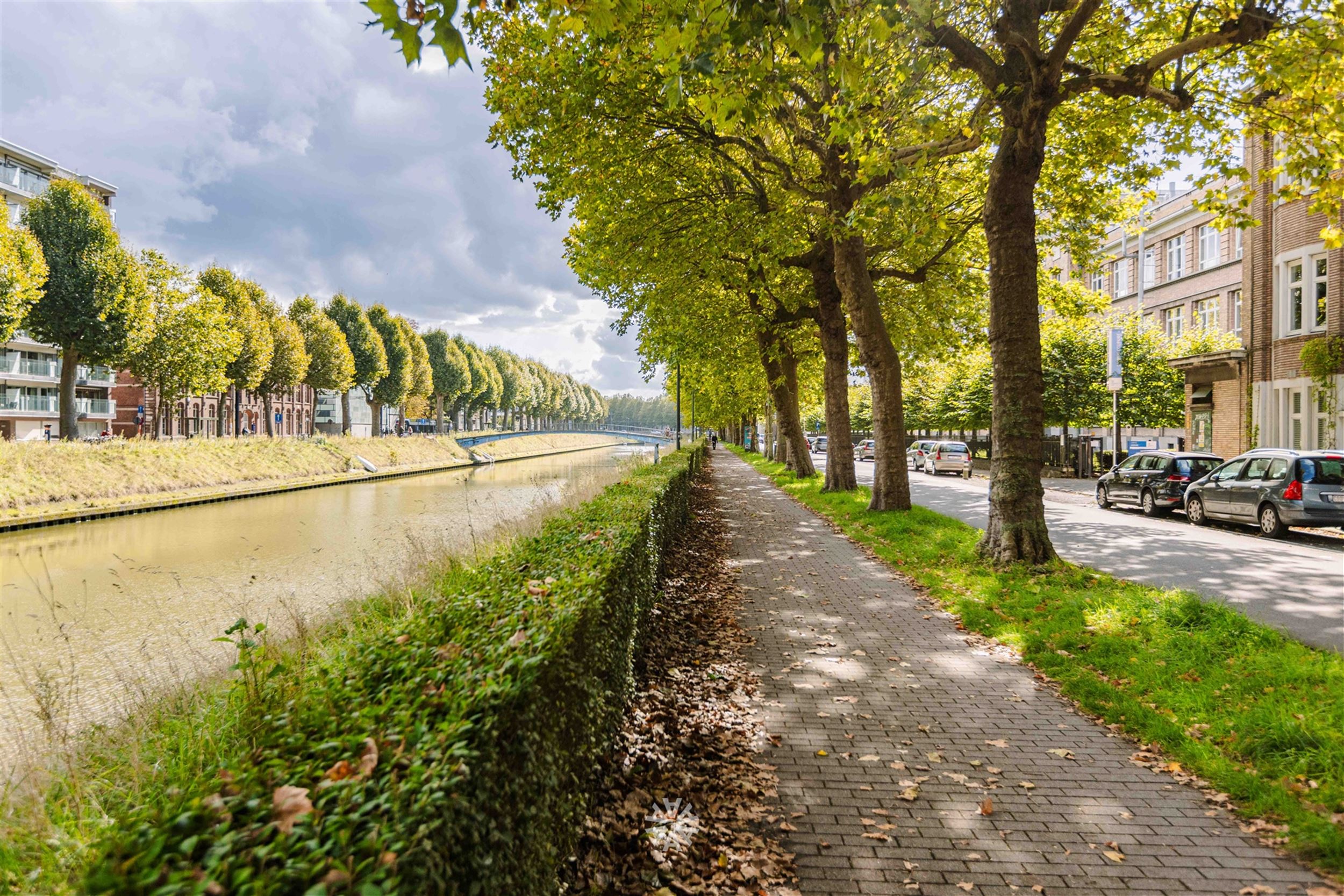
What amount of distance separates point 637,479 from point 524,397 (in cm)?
9442

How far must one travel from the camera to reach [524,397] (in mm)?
104312

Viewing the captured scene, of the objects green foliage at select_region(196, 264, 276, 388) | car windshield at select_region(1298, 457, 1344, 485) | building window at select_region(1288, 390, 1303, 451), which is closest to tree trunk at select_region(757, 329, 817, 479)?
car windshield at select_region(1298, 457, 1344, 485)

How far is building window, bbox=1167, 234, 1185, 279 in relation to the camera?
117 ft

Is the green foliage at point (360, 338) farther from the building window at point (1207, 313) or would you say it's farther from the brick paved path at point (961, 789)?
the brick paved path at point (961, 789)

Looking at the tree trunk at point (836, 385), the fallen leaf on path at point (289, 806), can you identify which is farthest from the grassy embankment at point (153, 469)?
the fallen leaf on path at point (289, 806)

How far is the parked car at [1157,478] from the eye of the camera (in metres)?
17.7

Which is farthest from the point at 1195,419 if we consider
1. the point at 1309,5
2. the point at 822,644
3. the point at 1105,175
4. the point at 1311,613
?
the point at 822,644

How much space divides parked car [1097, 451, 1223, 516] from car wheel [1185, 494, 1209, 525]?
2.02ft

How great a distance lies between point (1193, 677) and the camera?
5.50 metres

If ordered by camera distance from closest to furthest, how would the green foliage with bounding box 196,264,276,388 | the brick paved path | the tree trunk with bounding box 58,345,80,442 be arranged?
the brick paved path
the tree trunk with bounding box 58,345,80,442
the green foliage with bounding box 196,264,276,388

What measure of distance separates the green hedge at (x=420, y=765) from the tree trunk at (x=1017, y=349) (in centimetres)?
697

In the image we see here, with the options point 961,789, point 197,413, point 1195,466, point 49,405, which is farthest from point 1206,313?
point 197,413

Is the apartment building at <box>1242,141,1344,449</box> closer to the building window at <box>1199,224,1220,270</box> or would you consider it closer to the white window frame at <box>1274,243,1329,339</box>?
the white window frame at <box>1274,243,1329,339</box>

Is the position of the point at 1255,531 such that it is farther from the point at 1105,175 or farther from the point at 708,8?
the point at 708,8
